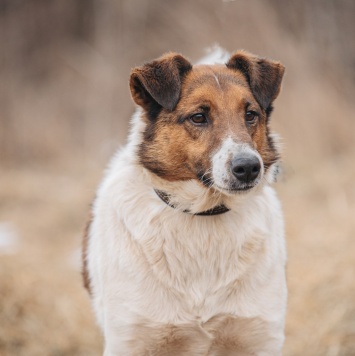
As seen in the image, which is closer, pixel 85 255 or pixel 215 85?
pixel 215 85

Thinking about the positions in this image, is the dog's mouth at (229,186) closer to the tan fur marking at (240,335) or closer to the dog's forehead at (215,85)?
the dog's forehead at (215,85)

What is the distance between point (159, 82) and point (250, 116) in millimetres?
540

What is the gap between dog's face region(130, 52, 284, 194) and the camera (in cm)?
371

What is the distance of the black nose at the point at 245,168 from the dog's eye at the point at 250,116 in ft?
1.38

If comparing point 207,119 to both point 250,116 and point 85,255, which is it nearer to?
point 250,116

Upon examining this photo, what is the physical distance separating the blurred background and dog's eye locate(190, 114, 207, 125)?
4.67 ft

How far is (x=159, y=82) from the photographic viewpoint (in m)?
3.97

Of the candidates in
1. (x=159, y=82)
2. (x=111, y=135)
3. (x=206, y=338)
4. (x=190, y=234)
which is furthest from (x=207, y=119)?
(x=111, y=135)

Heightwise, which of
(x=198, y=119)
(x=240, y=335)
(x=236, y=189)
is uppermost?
(x=198, y=119)

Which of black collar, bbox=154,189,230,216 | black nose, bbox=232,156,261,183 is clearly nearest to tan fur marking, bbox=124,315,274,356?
black collar, bbox=154,189,230,216

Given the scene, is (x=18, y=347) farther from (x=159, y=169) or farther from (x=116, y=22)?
(x=116, y=22)

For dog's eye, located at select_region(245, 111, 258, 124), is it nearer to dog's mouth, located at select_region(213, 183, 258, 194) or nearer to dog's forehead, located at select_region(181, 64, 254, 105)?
dog's forehead, located at select_region(181, 64, 254, 105)

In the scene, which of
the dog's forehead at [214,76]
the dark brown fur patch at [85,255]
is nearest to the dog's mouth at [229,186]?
the dog's forehead at [214,76]

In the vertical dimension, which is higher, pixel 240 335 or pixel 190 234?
pixel 190 234
